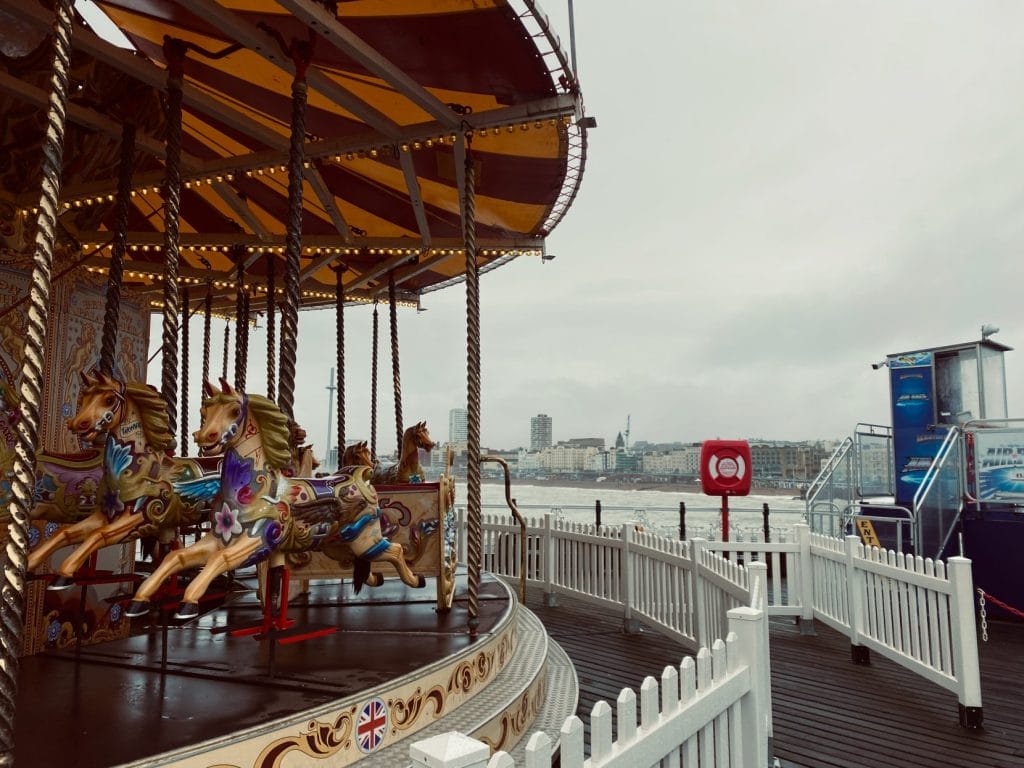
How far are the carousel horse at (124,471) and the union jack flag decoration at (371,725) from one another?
1.71 meters

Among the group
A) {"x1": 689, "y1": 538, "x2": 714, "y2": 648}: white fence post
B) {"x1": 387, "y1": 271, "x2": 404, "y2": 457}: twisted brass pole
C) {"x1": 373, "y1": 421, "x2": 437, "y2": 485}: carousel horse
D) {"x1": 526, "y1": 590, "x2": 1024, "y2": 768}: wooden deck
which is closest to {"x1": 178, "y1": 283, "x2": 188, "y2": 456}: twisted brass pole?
{"x1": 387, "y1": 271, "x2": 404, "y2": 457}: twisted brass pole

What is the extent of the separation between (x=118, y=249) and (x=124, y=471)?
2585 millimetres

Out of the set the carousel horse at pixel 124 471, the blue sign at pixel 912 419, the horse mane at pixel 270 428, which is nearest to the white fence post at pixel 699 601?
the horse mane at pixel 270 428

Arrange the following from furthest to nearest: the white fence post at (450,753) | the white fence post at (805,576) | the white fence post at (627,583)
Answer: the white fence post at (805,576) → the white fence post at (627,583) → the white fence post at (450,753)

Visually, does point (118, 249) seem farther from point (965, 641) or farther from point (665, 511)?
point (665, 511)

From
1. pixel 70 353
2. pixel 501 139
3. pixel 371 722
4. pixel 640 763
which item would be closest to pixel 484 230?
pixel 501 139

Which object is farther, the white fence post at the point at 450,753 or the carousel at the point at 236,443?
the carousel at the point at 236,443

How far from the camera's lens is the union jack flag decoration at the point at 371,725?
3389 millimetres

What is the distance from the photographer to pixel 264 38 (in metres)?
4.71

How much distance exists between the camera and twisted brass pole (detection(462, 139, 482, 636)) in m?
4.96

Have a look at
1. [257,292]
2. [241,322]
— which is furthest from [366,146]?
[257,292]

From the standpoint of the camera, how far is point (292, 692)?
11.3 ft

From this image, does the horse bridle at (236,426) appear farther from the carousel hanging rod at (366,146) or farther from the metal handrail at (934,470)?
the metal handrail at (934,470)

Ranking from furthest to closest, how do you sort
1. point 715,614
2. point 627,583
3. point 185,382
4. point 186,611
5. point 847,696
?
point 185,382
point 627,583
point 715,614
point 847,696
point 186,611
